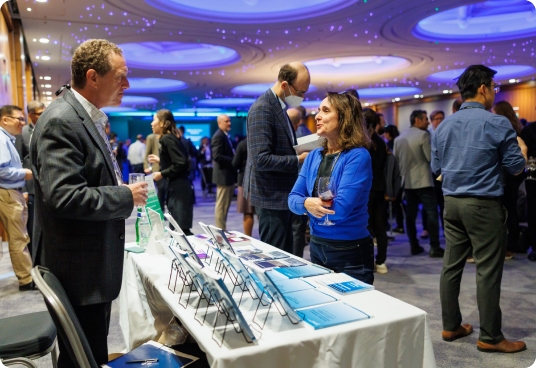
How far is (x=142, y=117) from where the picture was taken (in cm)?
2539

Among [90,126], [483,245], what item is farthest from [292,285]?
[483,245]

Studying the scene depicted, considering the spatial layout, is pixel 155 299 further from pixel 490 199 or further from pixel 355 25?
pixel 355 25

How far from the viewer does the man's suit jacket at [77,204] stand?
1420 mm

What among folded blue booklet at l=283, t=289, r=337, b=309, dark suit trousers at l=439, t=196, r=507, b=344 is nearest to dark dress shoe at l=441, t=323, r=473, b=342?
dark suit trousers at l=439, t=196, r=507, b=344

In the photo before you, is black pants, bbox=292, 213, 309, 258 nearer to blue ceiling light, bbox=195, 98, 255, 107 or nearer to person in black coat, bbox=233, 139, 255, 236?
person in black coat, bbox=233, 139, 255, 236

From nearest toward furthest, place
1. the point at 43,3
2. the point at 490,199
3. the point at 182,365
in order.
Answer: the point at 182,365 → the point at 490,199 → the point at 43,3

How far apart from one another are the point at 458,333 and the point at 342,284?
159 centimetres

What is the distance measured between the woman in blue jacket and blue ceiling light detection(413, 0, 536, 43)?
20.3 feet

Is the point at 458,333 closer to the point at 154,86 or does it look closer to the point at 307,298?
the point at 307,298

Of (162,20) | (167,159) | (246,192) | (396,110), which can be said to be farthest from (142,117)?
(246,192)

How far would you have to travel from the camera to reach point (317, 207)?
188cm

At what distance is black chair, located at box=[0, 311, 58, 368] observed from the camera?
1.79 meters

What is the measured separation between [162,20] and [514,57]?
24.1 feet

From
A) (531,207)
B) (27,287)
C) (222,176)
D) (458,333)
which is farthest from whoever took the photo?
(222,176)
